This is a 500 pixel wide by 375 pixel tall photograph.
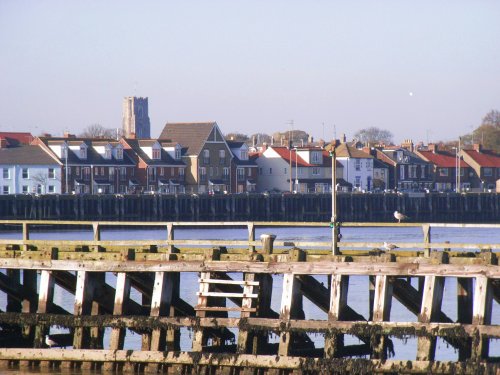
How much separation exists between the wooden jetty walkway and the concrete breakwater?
332 feet

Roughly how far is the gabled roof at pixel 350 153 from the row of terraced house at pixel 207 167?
0.19m

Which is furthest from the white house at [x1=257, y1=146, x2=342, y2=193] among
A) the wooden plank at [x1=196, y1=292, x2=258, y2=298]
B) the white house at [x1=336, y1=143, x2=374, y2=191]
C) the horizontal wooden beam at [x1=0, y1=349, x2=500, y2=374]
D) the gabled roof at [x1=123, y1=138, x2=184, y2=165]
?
the wooden plank at [x1=196, y1=292, x2=258, y2=298]

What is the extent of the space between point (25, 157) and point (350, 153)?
4890 cm

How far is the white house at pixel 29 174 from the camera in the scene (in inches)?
5566

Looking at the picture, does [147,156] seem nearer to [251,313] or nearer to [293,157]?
[293,157]

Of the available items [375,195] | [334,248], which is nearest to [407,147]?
[375,195]

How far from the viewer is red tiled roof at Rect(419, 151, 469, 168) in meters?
189

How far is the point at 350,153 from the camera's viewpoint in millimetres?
172750

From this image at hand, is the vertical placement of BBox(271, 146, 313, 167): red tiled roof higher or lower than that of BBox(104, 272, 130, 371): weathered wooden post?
higher

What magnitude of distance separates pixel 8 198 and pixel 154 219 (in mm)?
15758

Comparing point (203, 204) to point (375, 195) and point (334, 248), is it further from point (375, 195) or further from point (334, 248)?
point (334, 248)

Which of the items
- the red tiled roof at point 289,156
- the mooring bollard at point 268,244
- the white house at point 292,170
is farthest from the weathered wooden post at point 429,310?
the red tiled roof at point 289,156

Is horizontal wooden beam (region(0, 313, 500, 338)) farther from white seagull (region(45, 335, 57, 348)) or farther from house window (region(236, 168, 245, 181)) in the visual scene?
house window (region(236, 168, 245, 181))

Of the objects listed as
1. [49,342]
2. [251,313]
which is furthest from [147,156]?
[251,313]
